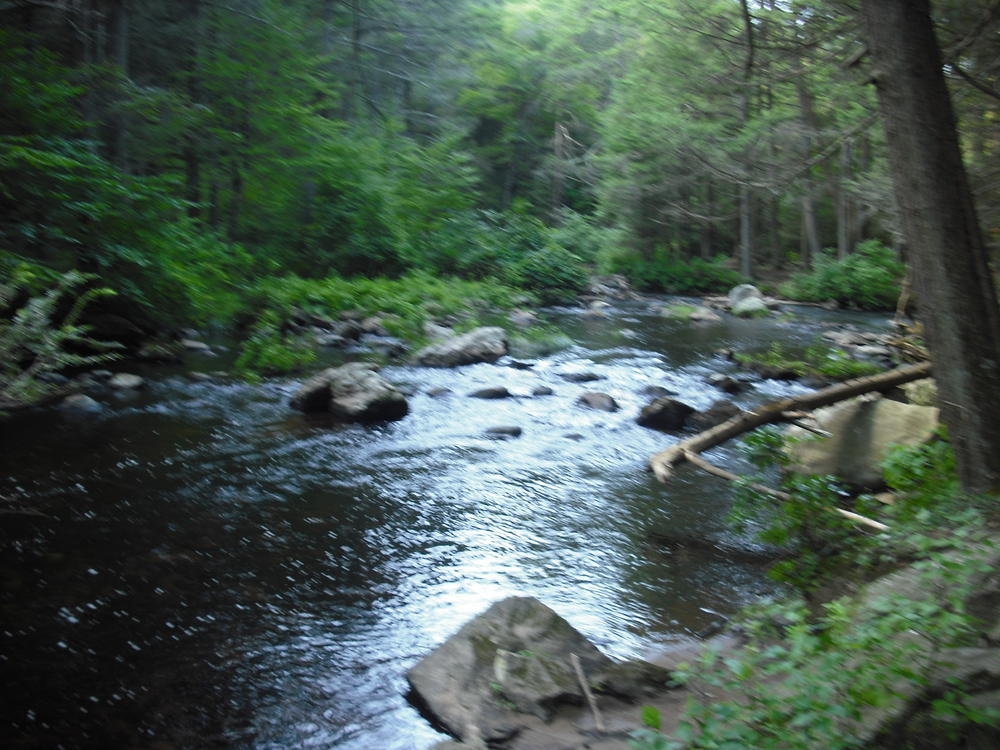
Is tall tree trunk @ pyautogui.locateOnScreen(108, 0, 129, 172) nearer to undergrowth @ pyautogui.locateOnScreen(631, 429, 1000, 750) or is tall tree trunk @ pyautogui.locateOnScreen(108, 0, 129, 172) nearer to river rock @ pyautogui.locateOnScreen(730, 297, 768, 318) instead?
undergrowth @ pyautogui.locateOnScreen(631, 429, 1000, 750)

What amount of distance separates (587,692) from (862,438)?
16.0 ft

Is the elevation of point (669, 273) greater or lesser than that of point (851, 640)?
greater

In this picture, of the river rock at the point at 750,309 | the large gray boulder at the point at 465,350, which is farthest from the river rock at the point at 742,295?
the large gray boulder at the point at 465,350

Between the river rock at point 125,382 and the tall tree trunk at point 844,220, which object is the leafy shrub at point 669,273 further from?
the river rock at point 125,382

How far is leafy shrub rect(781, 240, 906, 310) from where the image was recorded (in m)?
26.1

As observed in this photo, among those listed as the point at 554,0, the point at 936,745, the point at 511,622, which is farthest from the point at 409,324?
the point at 554,0

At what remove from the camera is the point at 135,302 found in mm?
11469

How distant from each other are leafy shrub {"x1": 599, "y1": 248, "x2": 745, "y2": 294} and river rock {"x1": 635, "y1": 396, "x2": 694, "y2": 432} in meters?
21.6

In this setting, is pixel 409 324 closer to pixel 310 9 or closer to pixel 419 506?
pixel 419 506

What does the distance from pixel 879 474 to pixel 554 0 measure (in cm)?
4897

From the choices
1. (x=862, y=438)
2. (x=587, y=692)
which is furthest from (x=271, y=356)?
(x=587, y=692)

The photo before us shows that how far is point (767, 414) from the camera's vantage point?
659cm

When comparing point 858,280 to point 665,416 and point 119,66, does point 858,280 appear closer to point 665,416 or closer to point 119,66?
point 665,416

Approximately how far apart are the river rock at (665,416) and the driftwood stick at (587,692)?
598 centimetres
